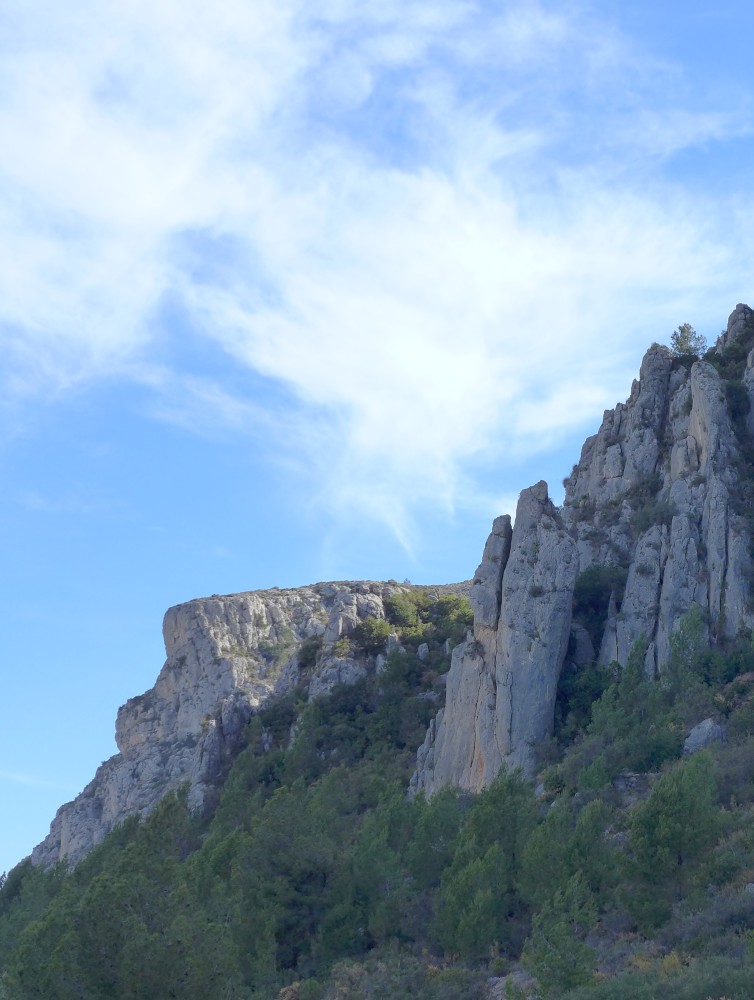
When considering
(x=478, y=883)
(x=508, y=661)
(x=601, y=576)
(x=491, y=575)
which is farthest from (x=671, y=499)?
(x=478, y=883)

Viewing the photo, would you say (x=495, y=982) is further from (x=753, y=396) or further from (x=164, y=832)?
(x=753, y=396)

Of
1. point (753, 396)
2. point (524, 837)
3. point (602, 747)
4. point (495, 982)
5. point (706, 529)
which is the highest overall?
point (753, 396)

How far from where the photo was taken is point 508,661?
61.2 meters

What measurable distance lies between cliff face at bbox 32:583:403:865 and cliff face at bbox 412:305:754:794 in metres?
17.1

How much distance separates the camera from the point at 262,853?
49.0 metres

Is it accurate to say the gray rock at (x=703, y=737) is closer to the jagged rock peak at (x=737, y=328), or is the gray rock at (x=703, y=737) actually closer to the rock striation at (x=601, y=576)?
the rock striation at (x=601, y=576)

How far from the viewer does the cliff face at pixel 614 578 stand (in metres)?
59.8

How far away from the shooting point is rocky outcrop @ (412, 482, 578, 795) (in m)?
59.4

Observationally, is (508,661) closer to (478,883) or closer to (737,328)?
(478,883)

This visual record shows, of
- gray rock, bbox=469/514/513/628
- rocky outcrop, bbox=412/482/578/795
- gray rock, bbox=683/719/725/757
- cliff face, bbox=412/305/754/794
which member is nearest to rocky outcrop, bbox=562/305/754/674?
cliff face, bbox=412/305/754/794

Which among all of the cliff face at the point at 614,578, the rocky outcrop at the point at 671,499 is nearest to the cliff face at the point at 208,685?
the cliff face at the point at 614,578

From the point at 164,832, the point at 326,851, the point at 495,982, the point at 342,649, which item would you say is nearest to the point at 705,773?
the point at 495,982

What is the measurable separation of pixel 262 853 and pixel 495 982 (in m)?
13.0

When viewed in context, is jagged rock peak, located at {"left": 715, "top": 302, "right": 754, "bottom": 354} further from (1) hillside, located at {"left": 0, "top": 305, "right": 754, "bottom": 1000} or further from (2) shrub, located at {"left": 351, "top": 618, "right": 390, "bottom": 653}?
(2) shrub, located at {"left": 351, "top": 618, "right": 390, "bottom": 653}
